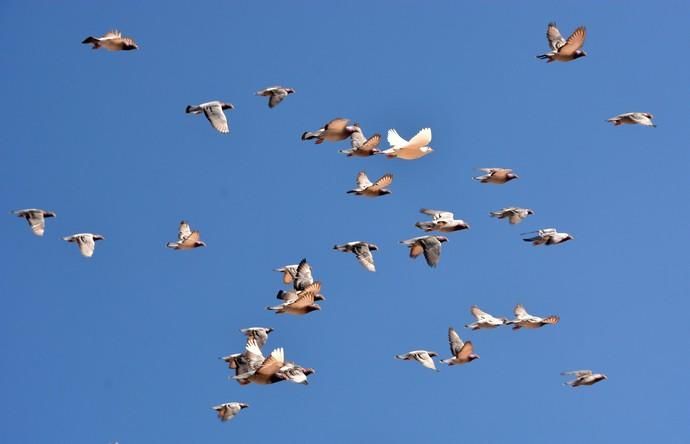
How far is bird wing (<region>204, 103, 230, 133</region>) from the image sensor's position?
52041mm

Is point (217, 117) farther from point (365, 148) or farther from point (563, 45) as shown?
point (563, 45)

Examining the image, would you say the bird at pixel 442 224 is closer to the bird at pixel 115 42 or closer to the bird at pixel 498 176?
the bird at pixel 498 176

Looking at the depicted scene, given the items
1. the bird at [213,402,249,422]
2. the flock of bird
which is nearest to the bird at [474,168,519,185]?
the flock of bird

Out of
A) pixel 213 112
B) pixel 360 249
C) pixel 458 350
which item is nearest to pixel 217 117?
pixel 213 112

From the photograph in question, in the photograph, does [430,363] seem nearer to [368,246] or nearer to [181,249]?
[368,246]

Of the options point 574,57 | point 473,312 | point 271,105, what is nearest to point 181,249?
point 271,105

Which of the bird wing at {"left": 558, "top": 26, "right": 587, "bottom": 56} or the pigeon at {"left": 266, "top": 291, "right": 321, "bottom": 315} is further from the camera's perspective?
the bird wing at {"left": 558, "top": 26, "right": 587, "bottom": 56}

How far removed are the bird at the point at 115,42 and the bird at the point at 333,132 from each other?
5.55 metres

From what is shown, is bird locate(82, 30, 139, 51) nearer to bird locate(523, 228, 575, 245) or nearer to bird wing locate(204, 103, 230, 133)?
bird wing locate(204, 103, 230, 133)

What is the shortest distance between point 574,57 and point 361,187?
7.38 metres

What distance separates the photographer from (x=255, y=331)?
171 ft

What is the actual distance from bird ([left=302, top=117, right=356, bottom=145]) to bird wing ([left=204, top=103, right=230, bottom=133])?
2.23 metres

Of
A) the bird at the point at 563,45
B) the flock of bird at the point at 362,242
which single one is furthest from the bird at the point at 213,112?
the bird at the point at 563,45

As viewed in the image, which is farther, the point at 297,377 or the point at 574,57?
the point at 574,57
